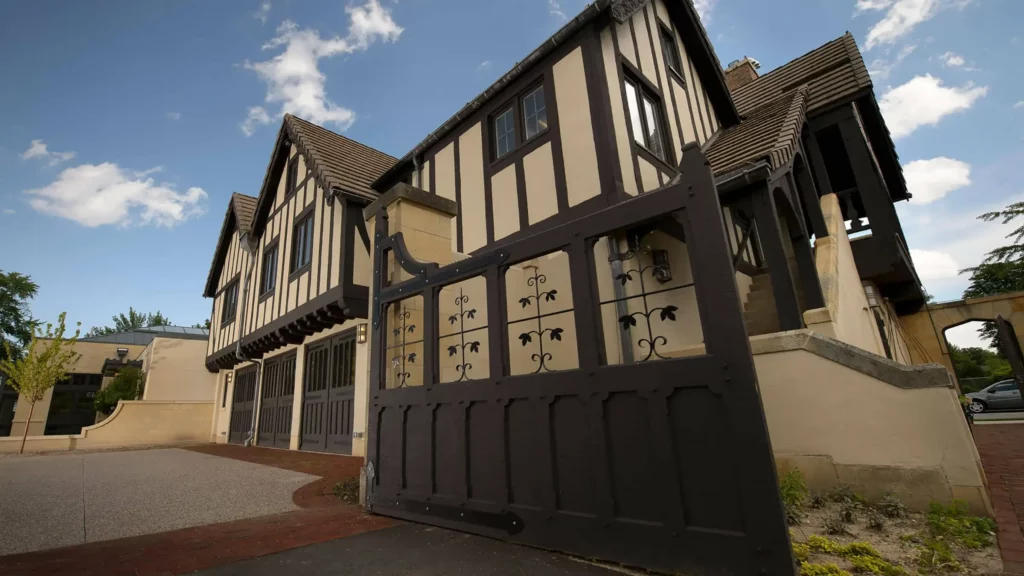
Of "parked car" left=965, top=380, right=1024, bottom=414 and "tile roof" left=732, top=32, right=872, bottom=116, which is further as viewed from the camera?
"parked car" left=965, top=380, right=1024, bottom=414

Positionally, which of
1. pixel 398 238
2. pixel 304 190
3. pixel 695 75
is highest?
pixel 695 75

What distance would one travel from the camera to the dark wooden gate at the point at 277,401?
1082 centimetres

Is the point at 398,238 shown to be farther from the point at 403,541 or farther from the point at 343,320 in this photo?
the point at 343,320

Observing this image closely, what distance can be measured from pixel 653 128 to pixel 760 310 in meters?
3.19

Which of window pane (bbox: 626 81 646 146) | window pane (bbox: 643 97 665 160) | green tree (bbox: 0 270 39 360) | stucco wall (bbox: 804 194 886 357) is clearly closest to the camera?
stucco wall (bbox: 804 194 886 357)

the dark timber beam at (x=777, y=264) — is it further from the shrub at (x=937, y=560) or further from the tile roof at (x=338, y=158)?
the tile roof at (x=338, y=158)

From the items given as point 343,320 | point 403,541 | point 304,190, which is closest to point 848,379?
point 403,541

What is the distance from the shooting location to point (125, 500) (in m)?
4.19

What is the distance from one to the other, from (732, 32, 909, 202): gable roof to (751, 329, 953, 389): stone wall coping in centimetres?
626

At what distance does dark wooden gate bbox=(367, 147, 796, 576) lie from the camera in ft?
6.52

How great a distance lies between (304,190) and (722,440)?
1092 cm

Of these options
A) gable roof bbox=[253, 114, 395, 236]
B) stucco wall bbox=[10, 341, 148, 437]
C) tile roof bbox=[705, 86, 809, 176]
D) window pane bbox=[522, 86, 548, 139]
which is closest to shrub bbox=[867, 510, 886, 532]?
tile roof bbox=[705, 86, 809, 176]

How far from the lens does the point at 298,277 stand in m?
10.0

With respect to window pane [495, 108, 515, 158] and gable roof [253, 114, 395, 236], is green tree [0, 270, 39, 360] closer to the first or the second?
gable roof [253, 114, 395, 236]
